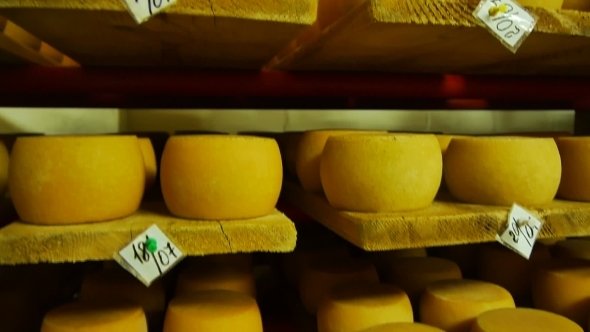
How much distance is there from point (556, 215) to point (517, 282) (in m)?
0.28

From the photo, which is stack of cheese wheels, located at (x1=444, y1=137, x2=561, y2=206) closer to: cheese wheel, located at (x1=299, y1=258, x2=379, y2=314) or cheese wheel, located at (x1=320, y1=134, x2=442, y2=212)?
cheese wheel, located at (x1=320, y1=134, x2=442, y2=212)

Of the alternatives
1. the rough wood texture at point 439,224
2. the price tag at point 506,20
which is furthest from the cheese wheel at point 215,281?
the price tag at point 506,20

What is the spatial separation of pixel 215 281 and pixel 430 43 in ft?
1.64

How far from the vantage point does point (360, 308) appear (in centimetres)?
73

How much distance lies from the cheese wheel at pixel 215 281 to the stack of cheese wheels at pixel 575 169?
0.54 m

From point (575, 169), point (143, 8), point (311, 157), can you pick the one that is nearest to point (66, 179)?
point (143, 8)

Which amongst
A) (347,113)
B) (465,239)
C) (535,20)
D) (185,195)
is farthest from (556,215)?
(347,113)

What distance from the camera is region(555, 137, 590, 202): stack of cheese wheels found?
32.3 inches

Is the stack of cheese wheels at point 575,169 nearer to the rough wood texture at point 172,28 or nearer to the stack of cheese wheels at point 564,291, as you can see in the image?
the stack of cheese wheels at point 564,291

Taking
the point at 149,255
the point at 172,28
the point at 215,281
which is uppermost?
the point at 172,28

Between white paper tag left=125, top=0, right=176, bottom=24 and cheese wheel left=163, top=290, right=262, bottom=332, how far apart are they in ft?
1.24

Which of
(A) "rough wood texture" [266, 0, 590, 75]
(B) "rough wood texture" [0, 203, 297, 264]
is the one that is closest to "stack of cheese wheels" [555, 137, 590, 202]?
(A) "rough wood texture" [266, 0, 590, 75]

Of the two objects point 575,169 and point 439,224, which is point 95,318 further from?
point 575,169

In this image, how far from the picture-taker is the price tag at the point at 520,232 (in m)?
0.69
